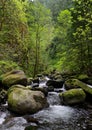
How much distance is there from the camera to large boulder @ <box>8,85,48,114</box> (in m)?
9.77

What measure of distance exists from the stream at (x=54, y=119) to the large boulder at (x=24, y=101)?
279mm

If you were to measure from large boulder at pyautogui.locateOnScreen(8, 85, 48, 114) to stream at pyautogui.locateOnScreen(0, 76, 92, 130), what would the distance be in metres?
0.28

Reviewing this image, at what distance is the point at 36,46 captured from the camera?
23.4 meters

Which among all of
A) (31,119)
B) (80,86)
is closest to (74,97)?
(80,86)

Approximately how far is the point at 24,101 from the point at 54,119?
157 centimetres

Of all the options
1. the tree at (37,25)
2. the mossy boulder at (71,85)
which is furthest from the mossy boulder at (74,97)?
the tree at (37,25)

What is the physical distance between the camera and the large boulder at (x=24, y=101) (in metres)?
9.77

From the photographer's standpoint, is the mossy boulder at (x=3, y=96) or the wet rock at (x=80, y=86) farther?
the wet rock at (x=80, y=86)

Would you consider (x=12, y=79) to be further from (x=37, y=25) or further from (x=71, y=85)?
(x=37, y=25)

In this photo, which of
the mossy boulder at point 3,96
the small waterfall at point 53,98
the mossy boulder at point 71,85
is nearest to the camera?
the mossy boulder at point 3,96

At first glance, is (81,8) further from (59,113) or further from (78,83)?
(59,113)

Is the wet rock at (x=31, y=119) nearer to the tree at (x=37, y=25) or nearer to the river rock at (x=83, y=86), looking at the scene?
the river rock at (x=83, y=86)

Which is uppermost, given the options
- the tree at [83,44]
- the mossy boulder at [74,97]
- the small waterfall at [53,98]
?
the tree at [83,44]

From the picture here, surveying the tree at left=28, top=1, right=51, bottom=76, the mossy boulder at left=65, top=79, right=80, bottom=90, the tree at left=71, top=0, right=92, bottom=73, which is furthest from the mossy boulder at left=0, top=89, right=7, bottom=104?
the tree at left=28, top=1, right=51, bottom=76
